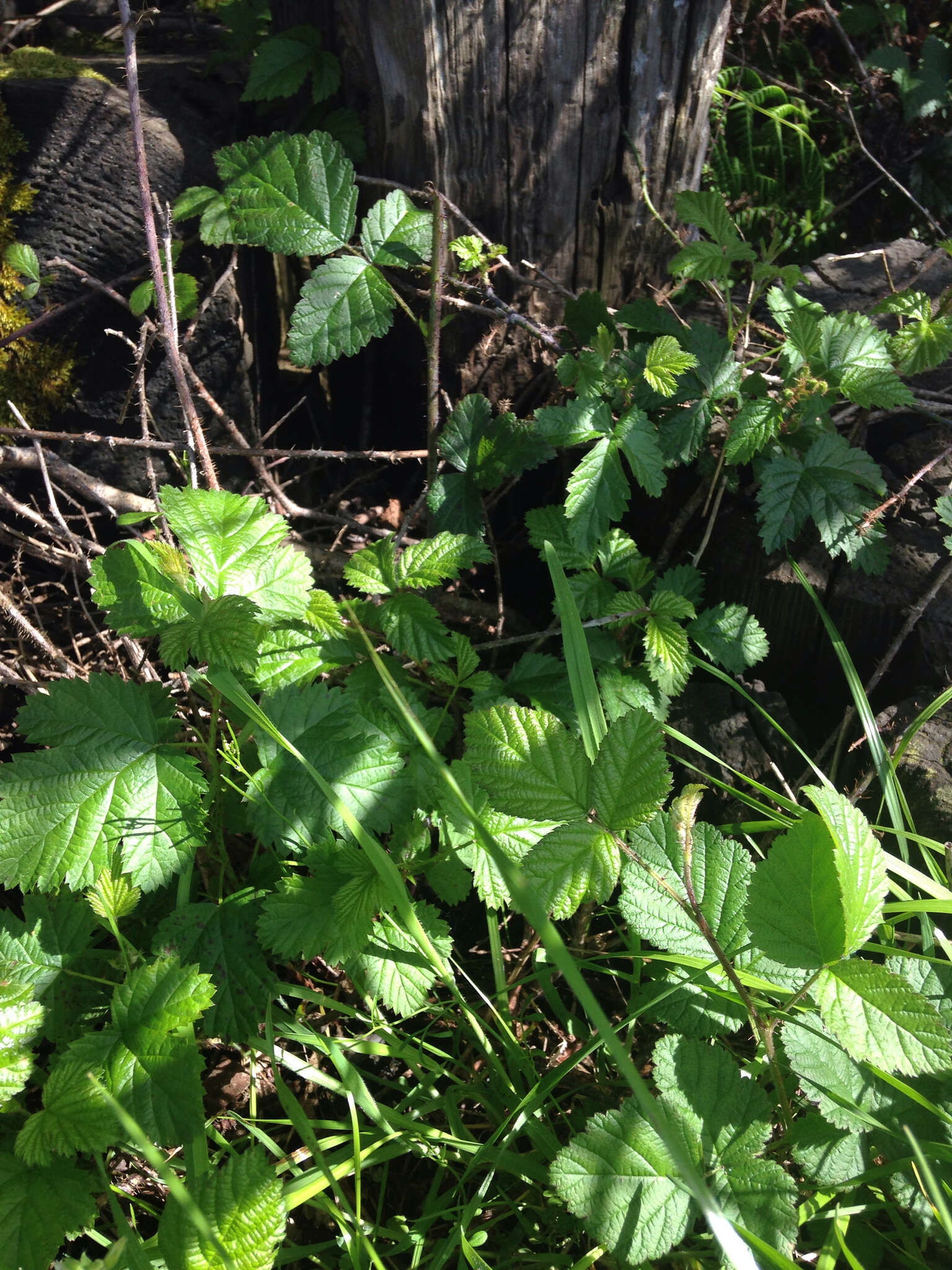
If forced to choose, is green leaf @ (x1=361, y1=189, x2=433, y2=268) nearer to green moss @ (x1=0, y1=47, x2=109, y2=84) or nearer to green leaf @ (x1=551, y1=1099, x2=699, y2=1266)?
green moss @ (x1=0, y1=47, x2=109, y2=84)

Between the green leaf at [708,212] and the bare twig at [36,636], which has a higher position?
the green leaf at [708,212]

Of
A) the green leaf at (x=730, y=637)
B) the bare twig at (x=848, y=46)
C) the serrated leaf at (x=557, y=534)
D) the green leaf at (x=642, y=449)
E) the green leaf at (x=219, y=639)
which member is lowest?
the green leaf at (x=730, y=637)

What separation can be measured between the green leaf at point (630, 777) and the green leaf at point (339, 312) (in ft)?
3.76

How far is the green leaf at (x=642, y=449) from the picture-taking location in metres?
1.82

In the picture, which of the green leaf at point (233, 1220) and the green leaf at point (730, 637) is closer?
the green leaf at point (233, 1220)

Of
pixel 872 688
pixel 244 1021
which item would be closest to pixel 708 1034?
pixel 244 1021

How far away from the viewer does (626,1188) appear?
1164 mm

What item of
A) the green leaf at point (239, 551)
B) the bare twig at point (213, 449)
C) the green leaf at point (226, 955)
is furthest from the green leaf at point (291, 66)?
the green leaf at point (226, 955)

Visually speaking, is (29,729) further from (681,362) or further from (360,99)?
(360,99)

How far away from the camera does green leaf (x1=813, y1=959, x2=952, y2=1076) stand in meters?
1.10

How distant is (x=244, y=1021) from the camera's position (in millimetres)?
1467

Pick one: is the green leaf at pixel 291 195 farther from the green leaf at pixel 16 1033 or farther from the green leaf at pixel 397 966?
the green leaf at pixel 16 1033

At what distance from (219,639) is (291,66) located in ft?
5.14

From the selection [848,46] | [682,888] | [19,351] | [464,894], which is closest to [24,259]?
[19,351]
